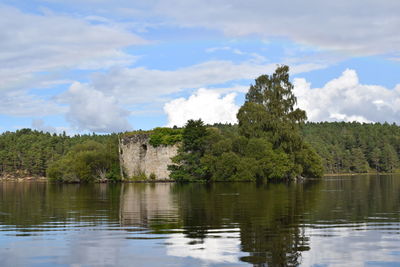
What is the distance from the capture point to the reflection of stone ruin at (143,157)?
65.4m

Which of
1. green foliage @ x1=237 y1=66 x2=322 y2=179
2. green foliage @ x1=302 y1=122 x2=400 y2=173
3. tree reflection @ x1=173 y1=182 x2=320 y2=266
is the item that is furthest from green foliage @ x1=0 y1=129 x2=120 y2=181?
green foliage @ x1=302 y1=122 x2=400 y2=173

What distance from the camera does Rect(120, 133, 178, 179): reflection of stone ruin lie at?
2576 inches

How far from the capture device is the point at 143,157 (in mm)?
67312

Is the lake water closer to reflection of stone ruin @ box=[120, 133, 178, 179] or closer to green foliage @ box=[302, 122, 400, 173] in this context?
reflection of stone ruin @ box=[120, 133, 178, 179]

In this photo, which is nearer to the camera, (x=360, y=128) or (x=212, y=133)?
(x=212, y=133)

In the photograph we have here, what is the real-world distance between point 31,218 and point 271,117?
4344cm

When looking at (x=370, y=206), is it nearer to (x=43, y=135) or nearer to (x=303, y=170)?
(x=303, y=170)

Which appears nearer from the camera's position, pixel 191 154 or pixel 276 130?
pixel 276 130

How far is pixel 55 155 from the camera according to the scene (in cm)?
11438

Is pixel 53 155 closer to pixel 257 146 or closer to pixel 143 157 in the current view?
pixel 143 157

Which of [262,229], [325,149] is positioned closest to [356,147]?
[325,149]

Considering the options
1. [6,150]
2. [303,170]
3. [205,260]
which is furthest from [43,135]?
[205,260]

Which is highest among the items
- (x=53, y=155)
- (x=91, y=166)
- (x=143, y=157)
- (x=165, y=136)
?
(x=165, y=136)

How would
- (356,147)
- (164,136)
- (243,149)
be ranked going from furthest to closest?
(356,147) → (164,136) → (243,149)
